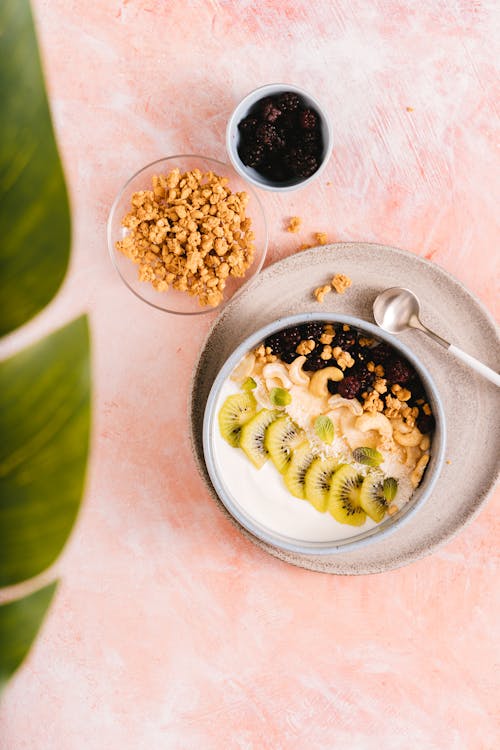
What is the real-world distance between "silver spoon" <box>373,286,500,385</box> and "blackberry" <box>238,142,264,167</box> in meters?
0.29

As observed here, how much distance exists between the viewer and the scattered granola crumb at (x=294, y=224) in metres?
1.06

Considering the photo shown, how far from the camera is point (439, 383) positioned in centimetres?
102

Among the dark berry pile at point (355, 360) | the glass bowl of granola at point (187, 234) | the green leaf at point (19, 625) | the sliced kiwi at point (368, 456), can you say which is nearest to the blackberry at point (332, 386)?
the dark berry pile at point (355, 360)

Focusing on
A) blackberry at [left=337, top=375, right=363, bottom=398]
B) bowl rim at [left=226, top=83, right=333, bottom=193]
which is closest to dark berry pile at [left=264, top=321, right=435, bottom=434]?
blackberry at [left=337, top=375, right=363, bottom=398]

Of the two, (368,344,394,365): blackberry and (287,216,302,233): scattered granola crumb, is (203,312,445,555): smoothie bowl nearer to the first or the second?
(368,344,394,365): blackberry

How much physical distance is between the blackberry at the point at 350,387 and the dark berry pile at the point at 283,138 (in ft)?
1.10

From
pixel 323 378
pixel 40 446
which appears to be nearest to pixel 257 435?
pixel 323 378

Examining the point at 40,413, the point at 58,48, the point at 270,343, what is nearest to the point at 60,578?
the point at 40,413

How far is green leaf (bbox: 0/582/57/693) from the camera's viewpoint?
1.08 meters

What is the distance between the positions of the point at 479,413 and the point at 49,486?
2.41ft

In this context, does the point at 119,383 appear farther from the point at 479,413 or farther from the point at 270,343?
the point at 479,413

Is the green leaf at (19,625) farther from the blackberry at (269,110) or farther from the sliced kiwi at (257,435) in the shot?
the blackberry at (269,110)

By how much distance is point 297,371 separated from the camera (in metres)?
1.00

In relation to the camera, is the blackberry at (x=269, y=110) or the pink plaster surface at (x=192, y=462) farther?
the pink plaster surface at (x=192, y=462)
